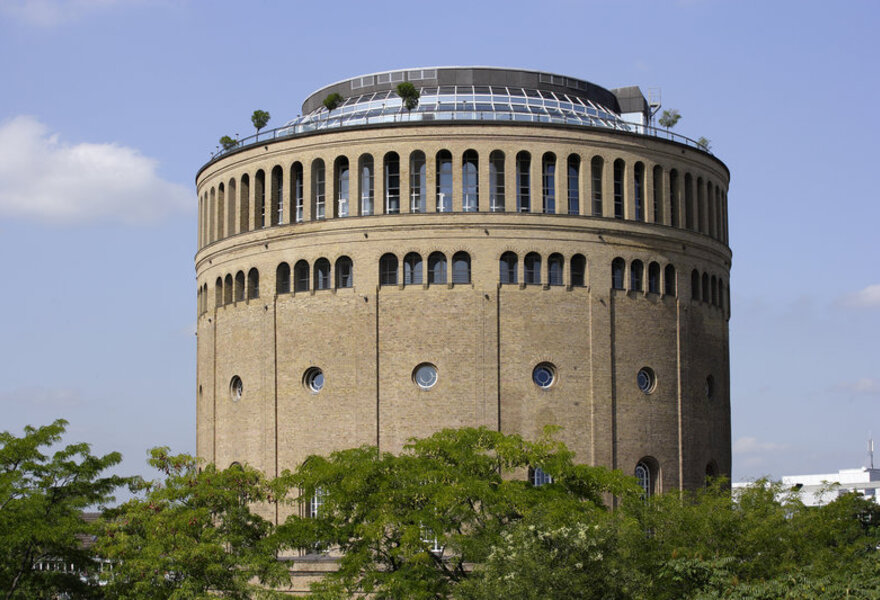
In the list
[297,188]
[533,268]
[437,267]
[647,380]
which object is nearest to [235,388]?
[297,188]

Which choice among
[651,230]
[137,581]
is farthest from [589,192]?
[137,581]

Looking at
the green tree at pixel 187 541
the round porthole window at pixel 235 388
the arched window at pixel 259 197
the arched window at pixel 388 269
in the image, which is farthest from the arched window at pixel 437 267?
the green tree at pixel 187 541

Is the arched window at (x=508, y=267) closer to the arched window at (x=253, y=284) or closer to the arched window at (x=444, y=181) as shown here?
the arched window at (x=444, y=181)

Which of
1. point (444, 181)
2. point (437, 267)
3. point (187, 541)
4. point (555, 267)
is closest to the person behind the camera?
point (187, 541)

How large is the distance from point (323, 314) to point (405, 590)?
1725cm

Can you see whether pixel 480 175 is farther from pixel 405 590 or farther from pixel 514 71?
pixel 405 590

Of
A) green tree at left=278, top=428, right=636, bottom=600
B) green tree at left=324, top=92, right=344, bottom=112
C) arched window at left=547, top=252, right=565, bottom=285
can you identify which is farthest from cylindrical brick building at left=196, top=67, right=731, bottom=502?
green tree at left=278, top=428, right=636, bottom=600

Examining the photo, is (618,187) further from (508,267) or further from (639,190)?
(508,267)

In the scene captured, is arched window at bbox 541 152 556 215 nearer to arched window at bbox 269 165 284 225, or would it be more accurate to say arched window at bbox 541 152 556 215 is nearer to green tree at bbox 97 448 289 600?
arched window at bbox 269 165 284 225

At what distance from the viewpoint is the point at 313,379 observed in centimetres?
5416

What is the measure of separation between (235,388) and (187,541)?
18.7 meters

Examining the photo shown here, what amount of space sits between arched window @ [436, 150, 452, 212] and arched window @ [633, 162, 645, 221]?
8090 mm

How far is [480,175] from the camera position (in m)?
53.3

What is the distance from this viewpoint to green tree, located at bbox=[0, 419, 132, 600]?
39469 mm
